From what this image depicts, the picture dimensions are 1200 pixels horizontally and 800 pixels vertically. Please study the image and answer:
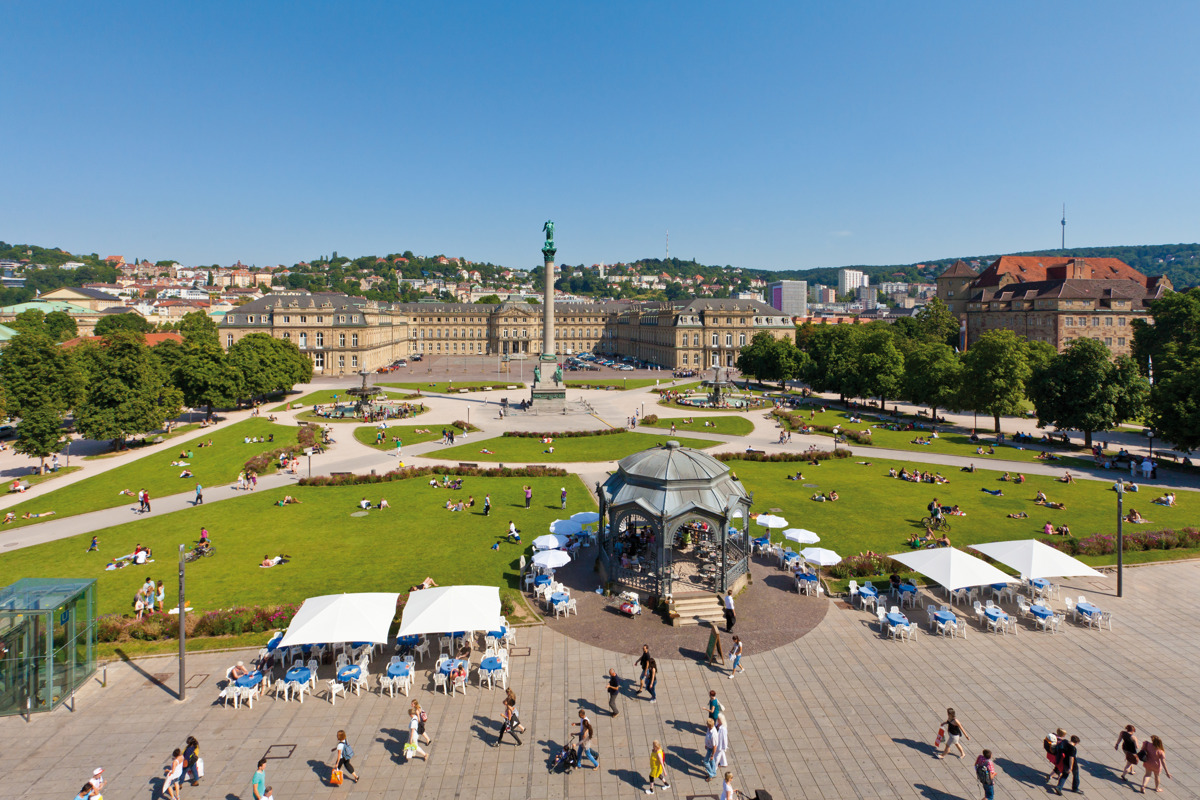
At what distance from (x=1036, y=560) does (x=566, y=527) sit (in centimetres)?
1780

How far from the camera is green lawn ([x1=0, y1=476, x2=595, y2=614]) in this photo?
24.5 m

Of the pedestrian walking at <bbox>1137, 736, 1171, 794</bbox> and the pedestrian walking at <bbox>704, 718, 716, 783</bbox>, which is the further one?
the pedestrian walking at <bbox>704, 718, 716, 783</bbox>

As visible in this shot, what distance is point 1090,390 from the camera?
5012cm

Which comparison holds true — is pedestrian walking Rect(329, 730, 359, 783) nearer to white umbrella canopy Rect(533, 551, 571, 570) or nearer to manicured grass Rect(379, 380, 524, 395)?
white umbrella canopy Rect(533, 551, 571, 570)

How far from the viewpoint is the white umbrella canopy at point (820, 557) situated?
24.1 meters

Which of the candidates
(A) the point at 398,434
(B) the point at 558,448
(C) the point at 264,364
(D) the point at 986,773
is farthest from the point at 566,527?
(C) the point at 264,364

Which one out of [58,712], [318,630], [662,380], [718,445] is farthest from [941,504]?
[662,380]

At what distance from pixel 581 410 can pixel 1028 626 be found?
5557 cm

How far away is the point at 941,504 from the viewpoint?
35125 mm

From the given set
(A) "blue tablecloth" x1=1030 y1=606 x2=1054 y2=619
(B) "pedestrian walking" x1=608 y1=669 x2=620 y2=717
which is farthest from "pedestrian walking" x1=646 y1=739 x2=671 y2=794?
(A) "blue tablecloth" x1=1030 y1=606 x2=1054 y2=619

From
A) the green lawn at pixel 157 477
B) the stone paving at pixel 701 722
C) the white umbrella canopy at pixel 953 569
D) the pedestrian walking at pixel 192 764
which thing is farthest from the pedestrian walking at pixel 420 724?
the green lawn at pixel 157 477

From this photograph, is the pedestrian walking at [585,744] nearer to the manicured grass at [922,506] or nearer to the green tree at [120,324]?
the manicured grass at [922,506]

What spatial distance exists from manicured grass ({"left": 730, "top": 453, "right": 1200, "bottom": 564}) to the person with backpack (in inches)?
586

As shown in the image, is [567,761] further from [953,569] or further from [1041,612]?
[1041,612]
